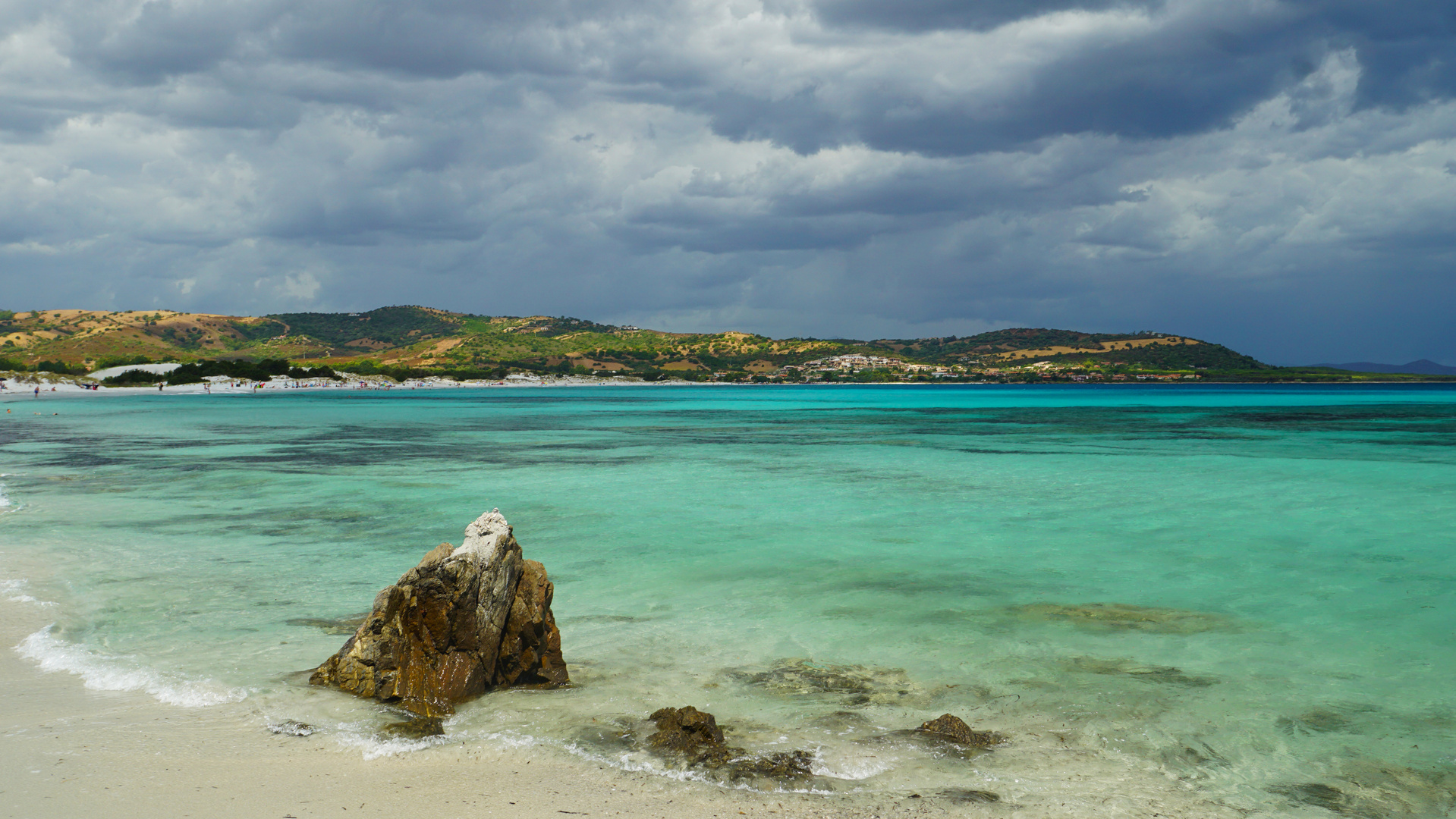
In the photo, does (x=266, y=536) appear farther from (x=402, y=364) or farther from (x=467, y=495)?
(x=402, y=364)

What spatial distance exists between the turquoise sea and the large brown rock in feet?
0.92

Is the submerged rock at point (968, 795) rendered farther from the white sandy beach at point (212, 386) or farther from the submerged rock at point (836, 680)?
the white sandy beach at point (212, 386)

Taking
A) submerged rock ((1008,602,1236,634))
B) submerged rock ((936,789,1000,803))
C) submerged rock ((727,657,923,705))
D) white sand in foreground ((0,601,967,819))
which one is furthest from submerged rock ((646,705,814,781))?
submerged rock ((1008,602,1236,634))

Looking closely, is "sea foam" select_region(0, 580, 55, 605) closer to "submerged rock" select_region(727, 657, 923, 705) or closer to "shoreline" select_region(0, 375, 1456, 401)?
"submerged rock" select_region(727, 657, 923, 705)

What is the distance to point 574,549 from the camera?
560 inches

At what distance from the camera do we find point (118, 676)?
7316mm

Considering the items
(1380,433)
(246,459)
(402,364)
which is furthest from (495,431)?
Result: (402,364)

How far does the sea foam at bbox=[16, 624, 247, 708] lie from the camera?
675 cm

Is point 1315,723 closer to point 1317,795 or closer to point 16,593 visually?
point 1317,795

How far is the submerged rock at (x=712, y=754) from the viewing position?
541 cm

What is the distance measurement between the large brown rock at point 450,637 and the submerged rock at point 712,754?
160 centimetres

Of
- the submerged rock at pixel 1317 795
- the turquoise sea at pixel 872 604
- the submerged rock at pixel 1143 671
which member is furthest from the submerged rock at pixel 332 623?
the submerged rock at pixel 1317 795

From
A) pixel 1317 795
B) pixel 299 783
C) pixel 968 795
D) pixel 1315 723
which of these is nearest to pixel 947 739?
pixel 968 795

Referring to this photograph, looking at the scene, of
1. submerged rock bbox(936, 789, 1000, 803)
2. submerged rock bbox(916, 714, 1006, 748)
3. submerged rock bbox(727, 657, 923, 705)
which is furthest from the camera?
submerged rock bbox(727, 657, 923, 705)
